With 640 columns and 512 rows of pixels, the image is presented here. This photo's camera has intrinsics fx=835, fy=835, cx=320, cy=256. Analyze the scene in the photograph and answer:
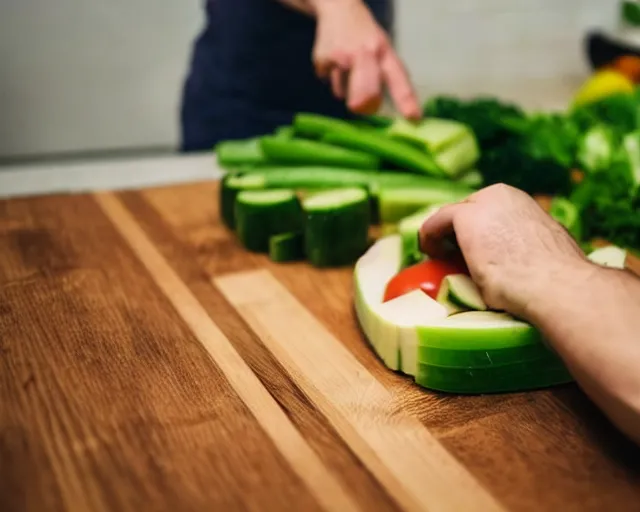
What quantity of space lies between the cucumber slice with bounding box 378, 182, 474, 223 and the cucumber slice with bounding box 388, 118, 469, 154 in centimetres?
16

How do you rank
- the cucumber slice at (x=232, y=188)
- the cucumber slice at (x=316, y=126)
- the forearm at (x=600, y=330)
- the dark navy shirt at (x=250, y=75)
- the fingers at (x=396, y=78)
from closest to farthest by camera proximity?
the forearm at (x=600, y=330) → the cucumber slice at (x=232, y=188) → the fingers at (x=396, y=78) → the cucumber slice at (x=316, y=126) → the dark navy shirt at (x=250, y=75)

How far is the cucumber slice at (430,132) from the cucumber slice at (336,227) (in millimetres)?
351

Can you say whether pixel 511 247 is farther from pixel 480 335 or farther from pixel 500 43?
pixel 500 43

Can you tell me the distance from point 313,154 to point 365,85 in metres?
0.24

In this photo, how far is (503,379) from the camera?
1.29m

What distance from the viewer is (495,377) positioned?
4.21ft

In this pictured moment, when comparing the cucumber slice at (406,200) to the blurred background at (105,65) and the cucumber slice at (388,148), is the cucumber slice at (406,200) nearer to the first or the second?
the cucumber slice at (388,148)

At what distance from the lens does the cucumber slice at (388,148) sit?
2.04 meters

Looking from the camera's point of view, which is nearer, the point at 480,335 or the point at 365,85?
the point at 480,335

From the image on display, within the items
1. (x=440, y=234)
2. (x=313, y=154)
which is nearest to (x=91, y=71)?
(x=313, y=154)

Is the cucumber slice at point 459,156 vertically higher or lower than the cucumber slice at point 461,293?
higher

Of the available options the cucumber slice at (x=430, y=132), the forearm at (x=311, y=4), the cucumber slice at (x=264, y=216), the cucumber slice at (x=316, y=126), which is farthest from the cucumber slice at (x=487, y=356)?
the forearm at (x=311, y=4)

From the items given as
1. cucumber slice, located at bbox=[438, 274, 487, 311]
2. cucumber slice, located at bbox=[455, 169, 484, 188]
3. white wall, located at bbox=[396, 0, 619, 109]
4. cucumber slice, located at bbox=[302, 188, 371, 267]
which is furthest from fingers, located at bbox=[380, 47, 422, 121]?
white wall, located at bbox=[396, 0, 619, 109]

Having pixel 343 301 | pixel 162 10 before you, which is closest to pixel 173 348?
pixel 343 301
